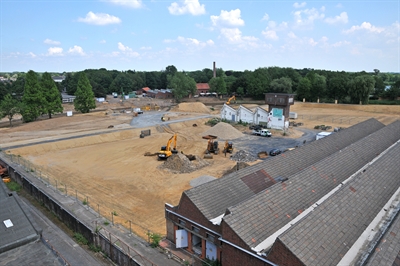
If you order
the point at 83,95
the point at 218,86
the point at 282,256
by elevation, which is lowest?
the point at 282,256

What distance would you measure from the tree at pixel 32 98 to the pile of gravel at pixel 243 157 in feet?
153

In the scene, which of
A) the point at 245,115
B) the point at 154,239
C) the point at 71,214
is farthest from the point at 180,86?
the point at 154,239

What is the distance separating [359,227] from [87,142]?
140ft

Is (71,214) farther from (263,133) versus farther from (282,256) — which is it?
(263,133)

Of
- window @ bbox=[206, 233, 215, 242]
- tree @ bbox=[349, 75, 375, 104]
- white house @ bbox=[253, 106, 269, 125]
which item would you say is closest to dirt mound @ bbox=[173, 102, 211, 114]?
white house @ bbox=[253, 106, 269, 125]

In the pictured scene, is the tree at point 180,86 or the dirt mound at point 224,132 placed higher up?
the tree at point 180,86

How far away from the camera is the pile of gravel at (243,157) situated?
37.2 m

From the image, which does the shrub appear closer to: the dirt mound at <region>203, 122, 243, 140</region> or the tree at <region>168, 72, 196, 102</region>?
the dirt mound at <region>203, 122, 243, 140</region>

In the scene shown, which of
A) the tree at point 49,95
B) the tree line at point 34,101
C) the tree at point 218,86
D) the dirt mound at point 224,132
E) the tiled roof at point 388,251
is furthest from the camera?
the tree at point 218,86

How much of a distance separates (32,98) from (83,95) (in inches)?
510

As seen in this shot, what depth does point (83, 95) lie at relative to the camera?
71.6 m

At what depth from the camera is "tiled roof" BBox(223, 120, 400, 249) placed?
45.0 ft

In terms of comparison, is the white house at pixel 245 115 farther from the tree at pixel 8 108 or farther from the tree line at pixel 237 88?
the tree at pixel 8 108

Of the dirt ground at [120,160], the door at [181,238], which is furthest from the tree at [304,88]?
the door at [181,238]
